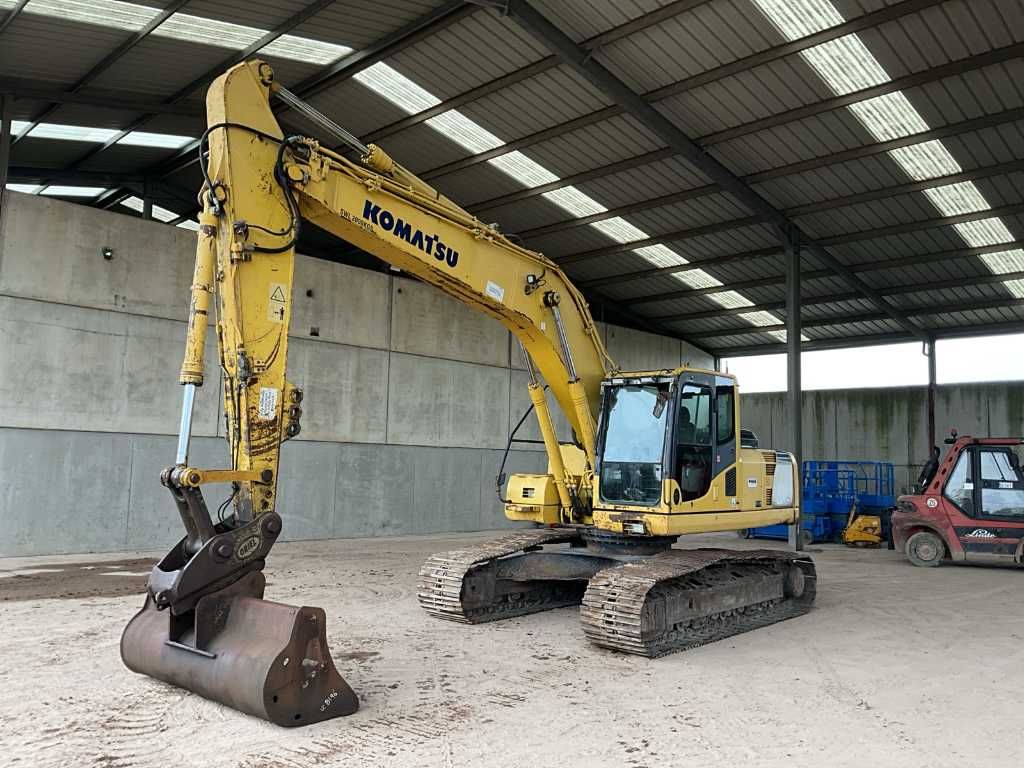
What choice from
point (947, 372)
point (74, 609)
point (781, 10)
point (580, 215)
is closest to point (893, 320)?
point (947, 372)

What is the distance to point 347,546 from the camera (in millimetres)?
16312

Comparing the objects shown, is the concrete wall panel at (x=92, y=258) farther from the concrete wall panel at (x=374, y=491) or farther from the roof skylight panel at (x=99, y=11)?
the concrete wall panel at (x=374, y=491)

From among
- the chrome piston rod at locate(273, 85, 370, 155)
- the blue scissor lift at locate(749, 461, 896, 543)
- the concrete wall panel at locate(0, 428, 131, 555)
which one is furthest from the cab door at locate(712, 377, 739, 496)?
the concrete wall panel at locate(0, 428, 131, 555)

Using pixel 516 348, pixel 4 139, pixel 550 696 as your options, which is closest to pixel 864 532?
pixel 516 348

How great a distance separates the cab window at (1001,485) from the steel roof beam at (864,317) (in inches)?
389

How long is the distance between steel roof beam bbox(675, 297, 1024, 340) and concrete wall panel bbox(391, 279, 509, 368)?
822 centimetres

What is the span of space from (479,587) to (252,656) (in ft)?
12.5

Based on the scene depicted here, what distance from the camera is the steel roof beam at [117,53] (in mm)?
11234

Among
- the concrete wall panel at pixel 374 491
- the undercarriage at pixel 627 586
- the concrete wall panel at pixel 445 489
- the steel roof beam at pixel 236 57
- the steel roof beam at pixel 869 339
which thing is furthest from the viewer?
the steel roof beam at pixel 869 339

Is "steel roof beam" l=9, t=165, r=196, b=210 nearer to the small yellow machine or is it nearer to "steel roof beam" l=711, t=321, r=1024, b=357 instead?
the small yellow machine

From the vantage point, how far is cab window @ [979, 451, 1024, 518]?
13.4 meters

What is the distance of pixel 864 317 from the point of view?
79.4 feet

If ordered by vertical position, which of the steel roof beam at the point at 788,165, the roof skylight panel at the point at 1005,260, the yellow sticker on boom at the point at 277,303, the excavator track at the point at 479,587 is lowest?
the excavator track at the point at 479,587

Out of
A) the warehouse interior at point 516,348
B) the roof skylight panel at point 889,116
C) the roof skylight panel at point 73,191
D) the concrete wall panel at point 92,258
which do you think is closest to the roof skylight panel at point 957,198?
the warehouse interior at point 516,348
